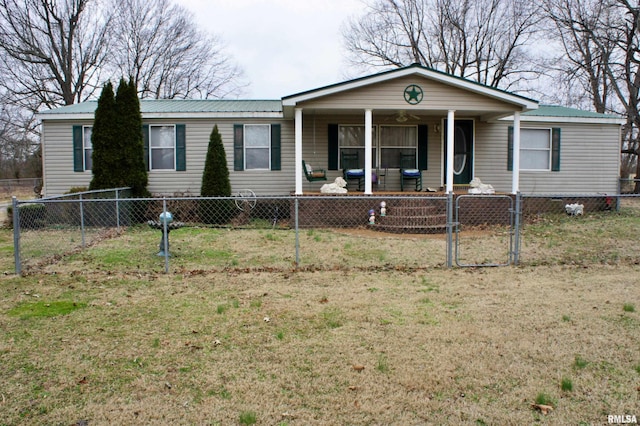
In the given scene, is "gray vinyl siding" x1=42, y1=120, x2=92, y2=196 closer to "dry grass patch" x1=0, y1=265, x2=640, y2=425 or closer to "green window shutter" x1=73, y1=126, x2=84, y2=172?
"green window shutter" x1=73, y1=126, x2=84, y2=172

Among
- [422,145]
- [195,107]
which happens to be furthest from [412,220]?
[195,107]

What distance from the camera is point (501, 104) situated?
12.3 metres

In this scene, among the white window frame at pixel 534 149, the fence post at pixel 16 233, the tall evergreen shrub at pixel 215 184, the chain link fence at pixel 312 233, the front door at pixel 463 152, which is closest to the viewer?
the fence post at pixel 16 233

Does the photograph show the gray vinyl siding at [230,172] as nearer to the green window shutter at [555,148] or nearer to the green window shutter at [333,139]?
the green window shutter at [333,139]

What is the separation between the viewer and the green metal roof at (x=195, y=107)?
13.8 metres

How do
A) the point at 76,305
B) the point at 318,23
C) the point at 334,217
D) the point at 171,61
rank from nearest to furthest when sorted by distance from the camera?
the point at 76,305 < the point at 334,217 < the point at 318,23 < the point at 171,61

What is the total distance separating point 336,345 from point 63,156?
12716mm

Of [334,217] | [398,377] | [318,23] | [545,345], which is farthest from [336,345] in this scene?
[318,23]

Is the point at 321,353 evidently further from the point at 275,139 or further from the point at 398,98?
the point at 275,139

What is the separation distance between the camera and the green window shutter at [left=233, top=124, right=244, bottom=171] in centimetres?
1377

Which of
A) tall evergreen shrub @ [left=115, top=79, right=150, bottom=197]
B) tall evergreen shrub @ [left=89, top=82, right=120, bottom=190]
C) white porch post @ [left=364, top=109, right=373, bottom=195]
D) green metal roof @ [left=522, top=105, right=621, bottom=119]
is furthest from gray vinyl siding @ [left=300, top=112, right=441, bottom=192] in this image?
tall evergreen shrub @ [left=89, top=82, right=120, bottom=190]

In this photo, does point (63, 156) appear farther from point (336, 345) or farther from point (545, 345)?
point (545, 345)

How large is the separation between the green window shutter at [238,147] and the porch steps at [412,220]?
4.54 m

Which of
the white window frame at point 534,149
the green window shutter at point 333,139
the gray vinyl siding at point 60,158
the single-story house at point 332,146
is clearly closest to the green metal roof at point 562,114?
the single-story house at point 332,146
